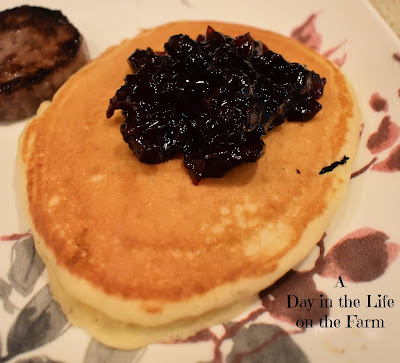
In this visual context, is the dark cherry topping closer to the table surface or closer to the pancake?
the pancake

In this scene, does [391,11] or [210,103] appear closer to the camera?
[210,103]

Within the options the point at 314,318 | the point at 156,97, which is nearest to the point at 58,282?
the point at 156,97

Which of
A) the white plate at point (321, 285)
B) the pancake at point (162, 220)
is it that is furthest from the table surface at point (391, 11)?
the pancake at point (162, 220)

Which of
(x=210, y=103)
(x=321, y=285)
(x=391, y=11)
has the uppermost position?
(x=391, y=11)

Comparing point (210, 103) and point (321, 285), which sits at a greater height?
point (210, 103)

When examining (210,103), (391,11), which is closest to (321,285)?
(210,103)

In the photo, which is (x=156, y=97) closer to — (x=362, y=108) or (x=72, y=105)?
(x=72, y=105)

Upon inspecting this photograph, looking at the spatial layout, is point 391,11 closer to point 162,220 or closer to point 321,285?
point 321,285
